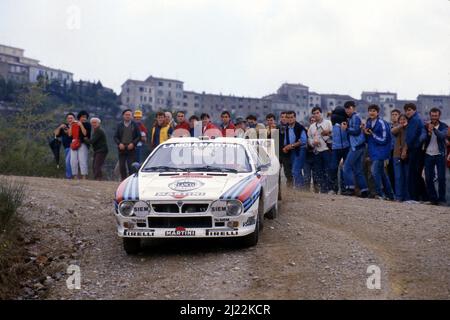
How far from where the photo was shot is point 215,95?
119 metres

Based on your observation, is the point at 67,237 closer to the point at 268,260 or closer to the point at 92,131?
the point at 268,260

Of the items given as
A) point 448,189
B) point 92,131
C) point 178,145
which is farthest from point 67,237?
point 448,189

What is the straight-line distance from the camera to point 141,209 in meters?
7.90

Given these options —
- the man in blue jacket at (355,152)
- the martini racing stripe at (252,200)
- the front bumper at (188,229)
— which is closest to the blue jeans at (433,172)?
the man in blue jacket at (355,152)

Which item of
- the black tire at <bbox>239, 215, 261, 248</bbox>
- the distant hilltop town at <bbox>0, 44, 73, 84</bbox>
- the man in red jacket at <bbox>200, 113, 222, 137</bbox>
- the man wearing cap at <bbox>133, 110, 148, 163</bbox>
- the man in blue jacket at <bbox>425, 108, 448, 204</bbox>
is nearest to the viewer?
the black tire at <bbox>239, 215, 261, 248</bbox>

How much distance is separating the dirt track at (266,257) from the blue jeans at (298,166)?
3131mm

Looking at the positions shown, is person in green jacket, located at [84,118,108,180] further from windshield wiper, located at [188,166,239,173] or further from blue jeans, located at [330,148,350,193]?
windshield wiper, located at [188,166,239,173]

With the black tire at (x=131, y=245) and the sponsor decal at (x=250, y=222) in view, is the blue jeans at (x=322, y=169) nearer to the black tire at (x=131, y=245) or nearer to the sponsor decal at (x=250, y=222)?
the sponsor decal at (x=250, y=222)

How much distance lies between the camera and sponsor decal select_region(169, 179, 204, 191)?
806 centimetres

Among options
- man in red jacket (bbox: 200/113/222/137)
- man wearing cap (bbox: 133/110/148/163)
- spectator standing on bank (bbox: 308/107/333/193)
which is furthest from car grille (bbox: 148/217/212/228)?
man wearing cap (bbox: 133/110/148/163)

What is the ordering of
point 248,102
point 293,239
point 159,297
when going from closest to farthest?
point 159,297
point 293,239
point 248,102

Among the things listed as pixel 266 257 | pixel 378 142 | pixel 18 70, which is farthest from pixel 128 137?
pixel 18 70

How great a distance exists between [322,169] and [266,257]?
721 centimetres
